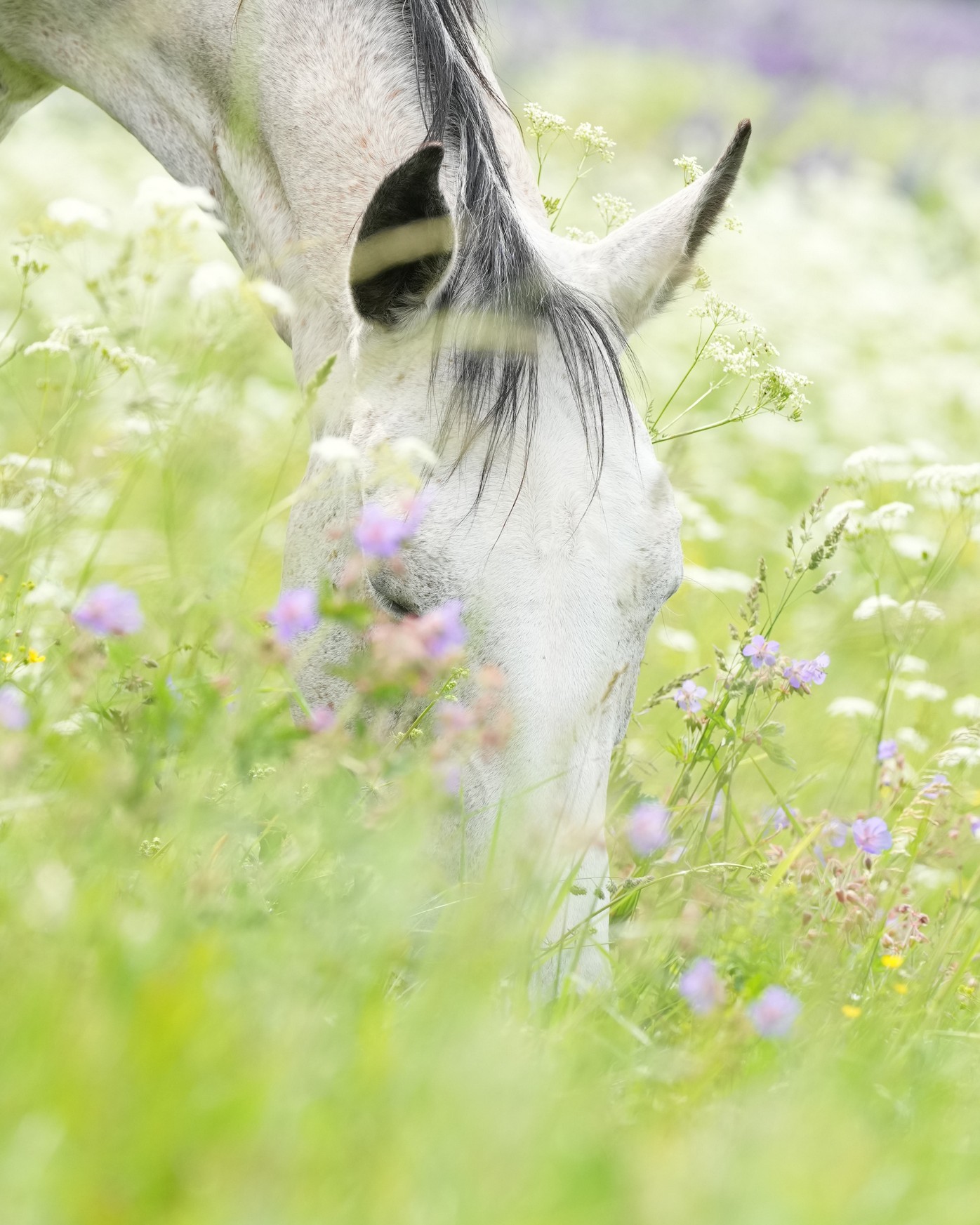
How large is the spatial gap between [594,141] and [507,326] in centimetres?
84

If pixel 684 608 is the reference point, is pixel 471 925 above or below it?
above

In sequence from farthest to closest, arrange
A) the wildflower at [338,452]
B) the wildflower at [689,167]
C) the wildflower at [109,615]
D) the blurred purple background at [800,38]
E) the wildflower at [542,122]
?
the blurred purple background at [800,38] → the wildflower at [689,167] → the wildflower at [542,122] → the wildflower at [338,452] → the wildflower at [109,615]

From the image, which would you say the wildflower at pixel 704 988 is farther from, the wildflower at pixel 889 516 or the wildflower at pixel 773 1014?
the wildflower at pixel 889 516

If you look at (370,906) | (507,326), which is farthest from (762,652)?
(370,906)

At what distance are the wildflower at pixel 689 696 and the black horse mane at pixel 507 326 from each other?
0.48 m

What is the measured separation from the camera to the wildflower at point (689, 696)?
2287 mm

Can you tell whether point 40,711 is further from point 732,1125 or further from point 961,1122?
point 961,1122

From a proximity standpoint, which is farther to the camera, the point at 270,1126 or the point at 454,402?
the point at 454,402

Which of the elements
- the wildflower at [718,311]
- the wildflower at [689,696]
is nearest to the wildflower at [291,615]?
the wildflower at [689,696]

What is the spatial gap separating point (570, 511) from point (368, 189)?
36.5 inches

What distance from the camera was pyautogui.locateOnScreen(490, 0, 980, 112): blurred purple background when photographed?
16.9 m

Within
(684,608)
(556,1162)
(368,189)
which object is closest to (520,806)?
(556,1162)

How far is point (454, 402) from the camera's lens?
212 cm

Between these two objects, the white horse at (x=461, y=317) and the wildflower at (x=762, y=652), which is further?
the wildflower at (x=762, y=652)
